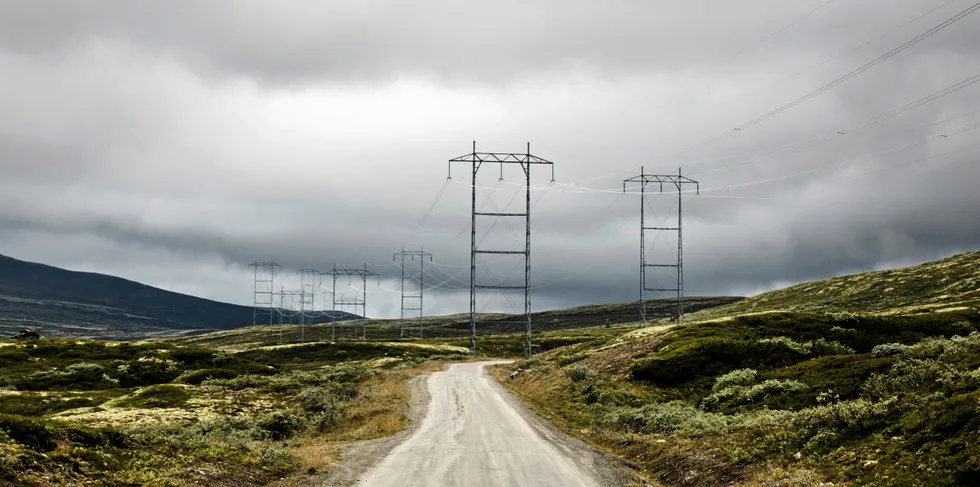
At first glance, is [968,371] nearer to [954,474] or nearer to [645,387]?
[954,474]

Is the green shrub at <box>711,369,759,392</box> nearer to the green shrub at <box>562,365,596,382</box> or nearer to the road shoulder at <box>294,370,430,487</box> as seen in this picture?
the green shrub at <box>562,365,596,382</box>

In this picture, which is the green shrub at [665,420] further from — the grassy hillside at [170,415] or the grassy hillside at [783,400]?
the grassy hillside at [170,415]

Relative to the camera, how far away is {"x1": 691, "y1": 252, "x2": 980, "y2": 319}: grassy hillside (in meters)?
127

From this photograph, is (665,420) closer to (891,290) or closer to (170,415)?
(170,415)

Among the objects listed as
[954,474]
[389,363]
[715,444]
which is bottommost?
[389,363]

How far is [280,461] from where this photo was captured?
978 inches

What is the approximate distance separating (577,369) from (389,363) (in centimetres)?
5615

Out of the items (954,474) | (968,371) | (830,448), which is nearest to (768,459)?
(830,448)

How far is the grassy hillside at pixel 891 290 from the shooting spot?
418 feet

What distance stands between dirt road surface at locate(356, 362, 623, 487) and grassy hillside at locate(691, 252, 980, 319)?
97738mm

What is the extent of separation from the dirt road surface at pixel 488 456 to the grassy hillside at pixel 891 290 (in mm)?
97738

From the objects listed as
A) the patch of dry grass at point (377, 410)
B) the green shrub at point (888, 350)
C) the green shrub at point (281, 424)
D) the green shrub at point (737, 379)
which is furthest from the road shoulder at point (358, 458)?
the green shrub at point (888, 350)

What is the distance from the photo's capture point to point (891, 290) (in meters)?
150

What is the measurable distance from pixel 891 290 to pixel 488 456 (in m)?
153
